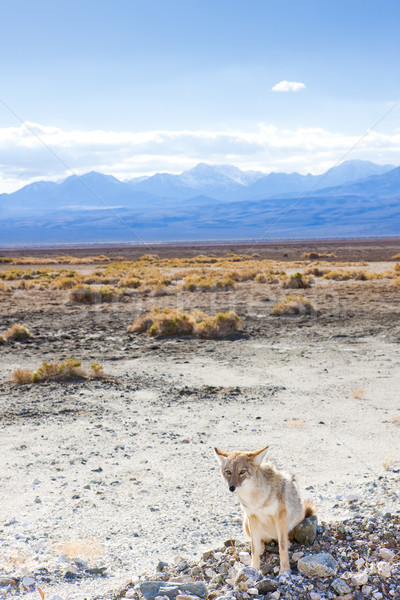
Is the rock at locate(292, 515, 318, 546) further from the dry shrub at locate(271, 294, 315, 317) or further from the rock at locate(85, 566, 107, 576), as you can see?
the dry shrub at locate(271, 294, 315, 317)

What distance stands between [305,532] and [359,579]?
1.96 feet

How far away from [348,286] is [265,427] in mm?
21510

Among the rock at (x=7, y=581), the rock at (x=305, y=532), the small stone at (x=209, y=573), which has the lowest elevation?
the rock at (x=7, y=581)

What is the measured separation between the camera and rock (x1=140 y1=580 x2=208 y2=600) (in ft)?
14.4

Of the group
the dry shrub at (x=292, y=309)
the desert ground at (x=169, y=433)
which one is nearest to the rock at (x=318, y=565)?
the desert ground at (x=169, y=433)

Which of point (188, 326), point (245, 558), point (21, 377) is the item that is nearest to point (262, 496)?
point (245, 558)

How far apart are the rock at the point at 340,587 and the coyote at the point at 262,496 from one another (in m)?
0.37

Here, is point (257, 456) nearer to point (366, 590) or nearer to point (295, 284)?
point (366, 590)

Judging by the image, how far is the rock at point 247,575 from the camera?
4.45 meters

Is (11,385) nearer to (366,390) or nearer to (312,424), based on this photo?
(312,424)

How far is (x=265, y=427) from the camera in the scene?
923cm

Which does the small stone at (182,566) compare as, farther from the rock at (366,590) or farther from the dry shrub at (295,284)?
the dry shrub at (295,284)

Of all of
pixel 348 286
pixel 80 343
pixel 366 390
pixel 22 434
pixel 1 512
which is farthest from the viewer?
pixel 348 286

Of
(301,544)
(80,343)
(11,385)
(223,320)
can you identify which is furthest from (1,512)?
(223,320)
